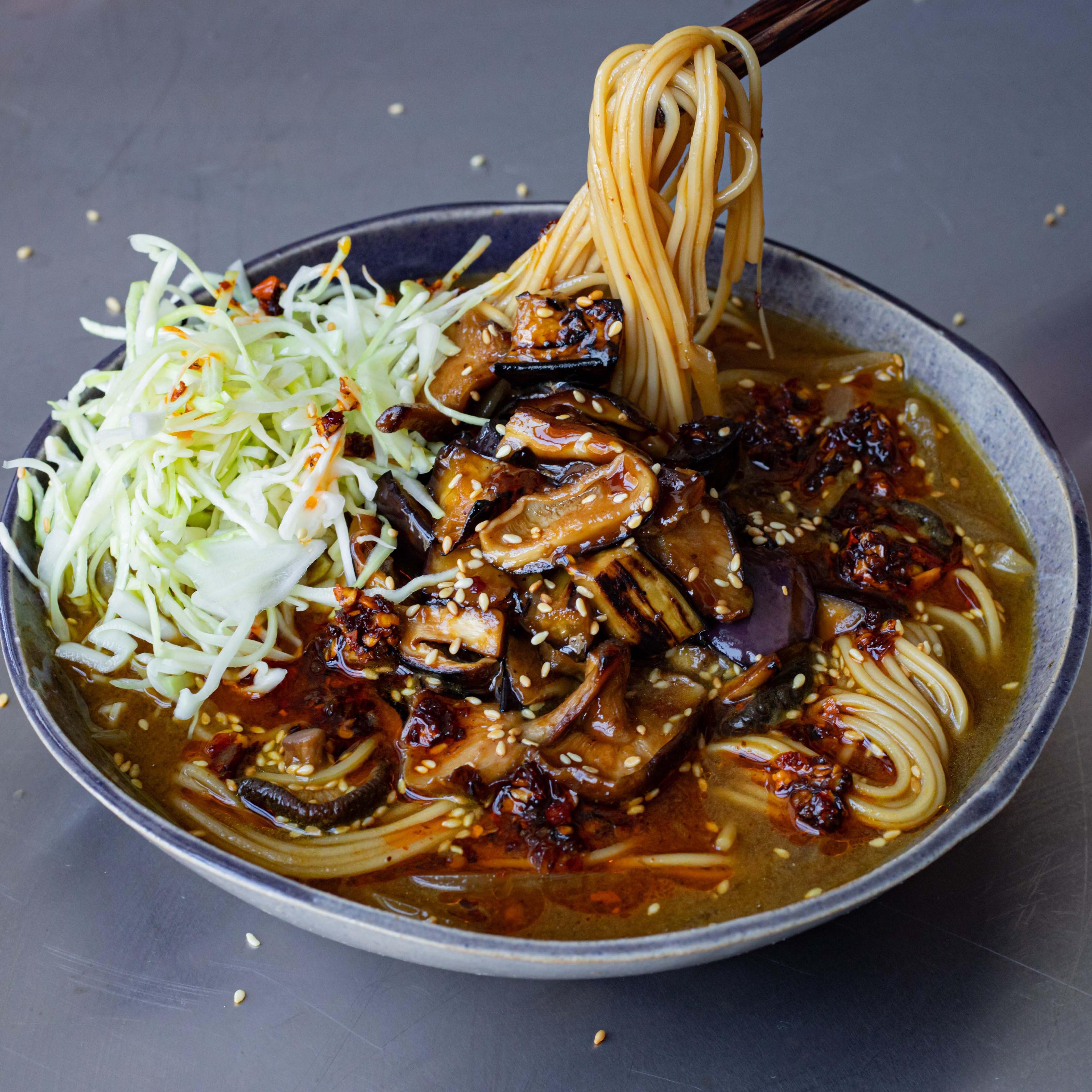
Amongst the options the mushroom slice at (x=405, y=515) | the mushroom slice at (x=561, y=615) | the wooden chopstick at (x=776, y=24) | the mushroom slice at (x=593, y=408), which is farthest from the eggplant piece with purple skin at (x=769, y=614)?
the wooden chopstick at (x=776, y=24)

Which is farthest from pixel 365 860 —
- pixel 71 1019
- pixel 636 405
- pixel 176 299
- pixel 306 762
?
pixel 176 299

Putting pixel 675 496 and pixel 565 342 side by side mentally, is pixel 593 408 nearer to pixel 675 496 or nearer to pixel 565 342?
pixel 565 342

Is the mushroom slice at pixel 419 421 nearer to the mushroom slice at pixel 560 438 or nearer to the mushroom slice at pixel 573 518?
the mushroom slice at pixel 560 438

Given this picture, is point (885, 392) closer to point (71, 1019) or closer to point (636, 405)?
point (636, 405)

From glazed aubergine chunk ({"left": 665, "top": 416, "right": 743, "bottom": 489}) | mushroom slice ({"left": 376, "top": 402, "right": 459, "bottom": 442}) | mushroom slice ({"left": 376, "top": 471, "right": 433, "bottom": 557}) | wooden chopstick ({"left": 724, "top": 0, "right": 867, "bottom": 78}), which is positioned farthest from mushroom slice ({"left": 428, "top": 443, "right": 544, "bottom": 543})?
wooden chopstick ({"left": 724, "top": 0, "right": 867, "bottom": 78})

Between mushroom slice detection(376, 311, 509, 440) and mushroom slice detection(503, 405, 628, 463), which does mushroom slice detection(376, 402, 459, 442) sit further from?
mushroom slice detection(503, 405, 628, 463)

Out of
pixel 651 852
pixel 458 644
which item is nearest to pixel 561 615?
pixel 458 644
